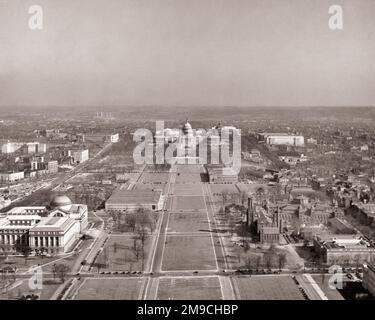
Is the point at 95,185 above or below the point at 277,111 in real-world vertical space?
below

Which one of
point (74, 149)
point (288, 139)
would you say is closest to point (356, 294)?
point (74, 149)

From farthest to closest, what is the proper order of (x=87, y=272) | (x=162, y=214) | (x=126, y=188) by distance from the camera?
(x=126, y=188), (x=162, y=214), (x=87, y=272)

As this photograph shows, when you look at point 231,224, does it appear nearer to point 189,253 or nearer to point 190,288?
point 189,253

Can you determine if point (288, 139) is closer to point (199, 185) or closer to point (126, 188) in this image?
point (199, 185)

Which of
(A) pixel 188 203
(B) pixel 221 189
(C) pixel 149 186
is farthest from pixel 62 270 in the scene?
(B) pixel 221 189

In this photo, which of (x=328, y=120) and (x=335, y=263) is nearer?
(x=335, y=263)
